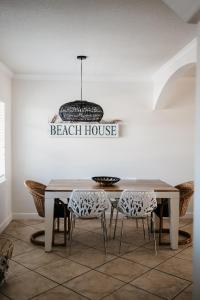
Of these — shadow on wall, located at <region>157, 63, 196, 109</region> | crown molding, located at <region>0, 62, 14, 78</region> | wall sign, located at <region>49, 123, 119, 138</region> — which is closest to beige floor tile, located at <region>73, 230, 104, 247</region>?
wall sign, located at <region>49, 123, 119, 138</region>

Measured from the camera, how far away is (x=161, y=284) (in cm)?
295

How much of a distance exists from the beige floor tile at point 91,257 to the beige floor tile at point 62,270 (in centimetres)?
11

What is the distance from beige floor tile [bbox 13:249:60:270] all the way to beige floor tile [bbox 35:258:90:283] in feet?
0.32

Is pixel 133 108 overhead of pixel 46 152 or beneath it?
overhead

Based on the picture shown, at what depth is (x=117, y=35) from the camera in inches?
119

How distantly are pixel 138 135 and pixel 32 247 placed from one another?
2555 mm

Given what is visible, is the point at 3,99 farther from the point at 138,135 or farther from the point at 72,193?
the point at 138,135

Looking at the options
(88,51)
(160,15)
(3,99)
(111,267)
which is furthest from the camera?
(3,99)

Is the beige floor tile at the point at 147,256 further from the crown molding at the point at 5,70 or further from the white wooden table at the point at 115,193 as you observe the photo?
the crown molding at the point at 5,70

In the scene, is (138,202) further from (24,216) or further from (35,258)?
(24,216)

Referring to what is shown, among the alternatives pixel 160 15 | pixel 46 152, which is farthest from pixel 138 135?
pixel 160 15

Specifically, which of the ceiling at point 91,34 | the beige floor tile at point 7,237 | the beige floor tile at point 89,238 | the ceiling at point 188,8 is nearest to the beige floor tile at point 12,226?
the beige floor tile at point 7,237

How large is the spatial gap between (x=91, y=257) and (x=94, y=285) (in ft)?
2.35

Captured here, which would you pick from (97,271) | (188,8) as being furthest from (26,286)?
(188,8)
